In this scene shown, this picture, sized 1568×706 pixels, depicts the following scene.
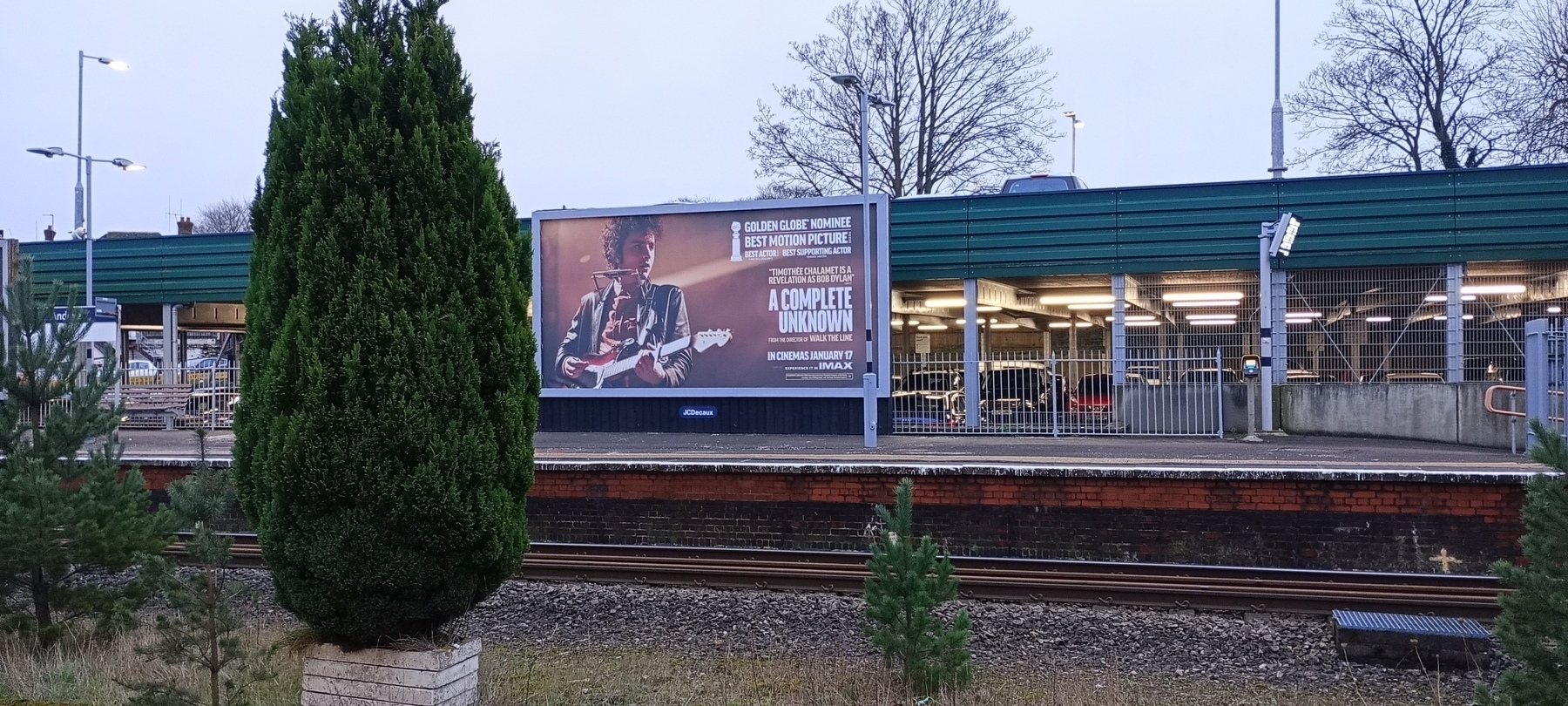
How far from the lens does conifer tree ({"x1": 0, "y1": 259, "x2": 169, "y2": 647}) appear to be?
7.58 metres

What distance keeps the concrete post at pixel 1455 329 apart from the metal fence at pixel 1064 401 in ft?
13.0

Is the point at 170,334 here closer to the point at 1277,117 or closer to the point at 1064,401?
the point at 1064,401

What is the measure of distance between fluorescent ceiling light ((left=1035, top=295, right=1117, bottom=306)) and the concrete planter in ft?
71.7

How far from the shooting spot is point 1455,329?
19312mm

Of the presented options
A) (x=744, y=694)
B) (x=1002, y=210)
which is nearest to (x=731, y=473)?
(x=744, y=694)

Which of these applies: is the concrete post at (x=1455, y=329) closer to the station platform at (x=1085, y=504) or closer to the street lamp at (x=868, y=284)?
the station platform at (x=1085, y=504)

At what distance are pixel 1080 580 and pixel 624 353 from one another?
486 inches

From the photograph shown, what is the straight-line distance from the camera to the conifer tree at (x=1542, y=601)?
477 cm

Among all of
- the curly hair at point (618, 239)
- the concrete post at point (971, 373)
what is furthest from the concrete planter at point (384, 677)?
the curly hair at point (618, 239)

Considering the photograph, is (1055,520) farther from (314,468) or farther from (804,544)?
(314,468)

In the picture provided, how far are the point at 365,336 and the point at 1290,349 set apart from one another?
67.1 feet

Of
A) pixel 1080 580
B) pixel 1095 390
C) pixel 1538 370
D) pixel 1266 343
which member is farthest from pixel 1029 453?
pixel 1095 390

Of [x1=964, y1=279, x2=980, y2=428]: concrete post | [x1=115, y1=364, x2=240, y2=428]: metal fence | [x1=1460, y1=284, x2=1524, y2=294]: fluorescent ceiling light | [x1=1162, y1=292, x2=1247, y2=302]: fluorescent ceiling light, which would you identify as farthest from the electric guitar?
[x1=1460, y1=284, x2=1524, y2=294]: fluorescent ceiling light

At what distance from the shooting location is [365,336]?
4.92 meters
